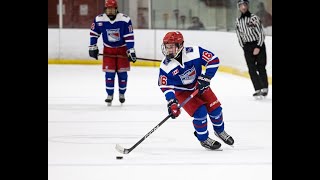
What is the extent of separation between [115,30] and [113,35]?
6 centimetres

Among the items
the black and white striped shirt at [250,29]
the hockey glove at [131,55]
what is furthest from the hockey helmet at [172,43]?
the black and white striped shirt at [250,29]

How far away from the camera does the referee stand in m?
7.95

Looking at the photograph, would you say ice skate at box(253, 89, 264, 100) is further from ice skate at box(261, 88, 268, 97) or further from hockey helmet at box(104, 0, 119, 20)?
hockey helmet at box(104, 0, 119, 20)

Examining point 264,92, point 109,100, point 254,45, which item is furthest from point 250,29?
point 109,100

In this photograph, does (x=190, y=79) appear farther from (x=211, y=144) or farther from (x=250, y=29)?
(x=250, y=29)

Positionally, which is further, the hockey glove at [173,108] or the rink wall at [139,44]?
the rink wall at [139,44]

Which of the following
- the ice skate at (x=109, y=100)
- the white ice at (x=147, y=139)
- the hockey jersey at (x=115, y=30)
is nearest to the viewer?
the white ice at (x=147, y=139)

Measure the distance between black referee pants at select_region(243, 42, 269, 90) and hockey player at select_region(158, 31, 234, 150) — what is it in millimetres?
3178

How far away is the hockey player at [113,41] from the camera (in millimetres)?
7359

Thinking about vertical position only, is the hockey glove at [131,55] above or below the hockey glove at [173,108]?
above

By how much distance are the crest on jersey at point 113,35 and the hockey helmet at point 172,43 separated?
2.82 metres

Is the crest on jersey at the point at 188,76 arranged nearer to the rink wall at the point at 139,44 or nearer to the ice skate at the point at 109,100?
the ice skate at the point at 109,100

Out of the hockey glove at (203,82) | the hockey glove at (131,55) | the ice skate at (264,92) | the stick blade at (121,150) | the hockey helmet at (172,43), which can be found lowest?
the stick blade at (121,150)
